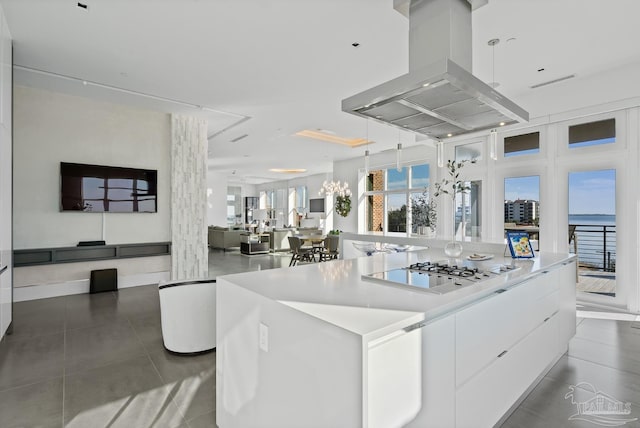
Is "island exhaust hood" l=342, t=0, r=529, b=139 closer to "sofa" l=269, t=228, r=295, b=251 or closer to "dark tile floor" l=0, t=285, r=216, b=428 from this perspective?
"dark tile floor" l=0, t=285, r=216, b=428

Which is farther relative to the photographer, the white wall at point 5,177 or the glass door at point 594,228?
the glass door at point 594,228

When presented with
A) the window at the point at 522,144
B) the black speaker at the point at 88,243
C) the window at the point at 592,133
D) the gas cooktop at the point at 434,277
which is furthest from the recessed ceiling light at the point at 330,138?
the gas cooktop at the point at 434,277

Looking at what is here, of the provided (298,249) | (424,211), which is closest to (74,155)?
(298,249)

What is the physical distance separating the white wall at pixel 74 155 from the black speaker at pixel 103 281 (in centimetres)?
51

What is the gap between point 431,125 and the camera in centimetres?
252

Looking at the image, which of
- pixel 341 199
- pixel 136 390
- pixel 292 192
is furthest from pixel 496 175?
pixel 292 192

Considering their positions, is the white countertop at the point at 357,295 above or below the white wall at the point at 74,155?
below

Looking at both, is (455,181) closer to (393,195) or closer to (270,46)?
(270,46)

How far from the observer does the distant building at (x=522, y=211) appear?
5378mm

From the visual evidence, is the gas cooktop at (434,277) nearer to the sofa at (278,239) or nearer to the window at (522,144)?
the window at (522,144)

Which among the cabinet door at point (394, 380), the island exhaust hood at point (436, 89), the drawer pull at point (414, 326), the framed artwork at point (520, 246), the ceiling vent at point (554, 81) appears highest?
the ceiling vent at point (554, 81)

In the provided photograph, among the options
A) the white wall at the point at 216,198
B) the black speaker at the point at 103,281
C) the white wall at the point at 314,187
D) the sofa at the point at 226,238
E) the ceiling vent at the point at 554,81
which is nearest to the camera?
the ceiling vent at the point at 554,81

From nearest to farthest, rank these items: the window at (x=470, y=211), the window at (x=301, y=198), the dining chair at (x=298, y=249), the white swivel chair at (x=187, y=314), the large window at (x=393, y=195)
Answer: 1. the white swivel chair at (x=187, y=314)
2. the window at (x=470, y=211)
3. the dining chair at (x=298, y=249)
4. the large window at (x=393, y=195)
5. the window at (x=301, y=198)

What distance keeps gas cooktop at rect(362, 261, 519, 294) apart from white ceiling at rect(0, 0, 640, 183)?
233cm
